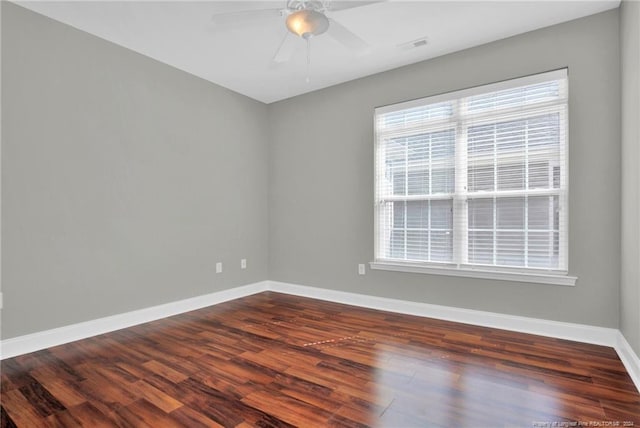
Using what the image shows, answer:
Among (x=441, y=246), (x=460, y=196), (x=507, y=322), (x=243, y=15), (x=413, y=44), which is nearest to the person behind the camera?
(x=243, y=15)

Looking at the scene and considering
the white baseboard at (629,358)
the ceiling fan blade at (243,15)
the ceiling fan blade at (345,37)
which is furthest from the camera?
the ceiling fan blade at (345,37)

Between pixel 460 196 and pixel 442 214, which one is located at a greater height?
pixel 460 196

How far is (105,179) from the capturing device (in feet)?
9.95

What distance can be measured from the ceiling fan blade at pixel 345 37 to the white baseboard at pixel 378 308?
2537 mm

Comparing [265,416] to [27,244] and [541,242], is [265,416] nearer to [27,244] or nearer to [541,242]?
[27,244]

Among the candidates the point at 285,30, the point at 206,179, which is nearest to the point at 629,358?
the point at 285,30

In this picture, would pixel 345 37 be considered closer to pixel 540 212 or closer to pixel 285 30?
pixel 285 30

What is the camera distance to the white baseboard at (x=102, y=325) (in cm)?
249

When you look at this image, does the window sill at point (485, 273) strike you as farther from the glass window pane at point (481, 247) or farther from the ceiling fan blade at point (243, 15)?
the ceiling fan blade at point (243, 15)

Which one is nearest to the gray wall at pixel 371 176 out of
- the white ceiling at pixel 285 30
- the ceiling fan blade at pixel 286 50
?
the white ceiling at pixel 285 30

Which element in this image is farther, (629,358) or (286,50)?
(286,50)

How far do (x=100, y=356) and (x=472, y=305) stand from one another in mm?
3206

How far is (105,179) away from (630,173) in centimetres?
420

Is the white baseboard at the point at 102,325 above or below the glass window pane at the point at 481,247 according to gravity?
below
